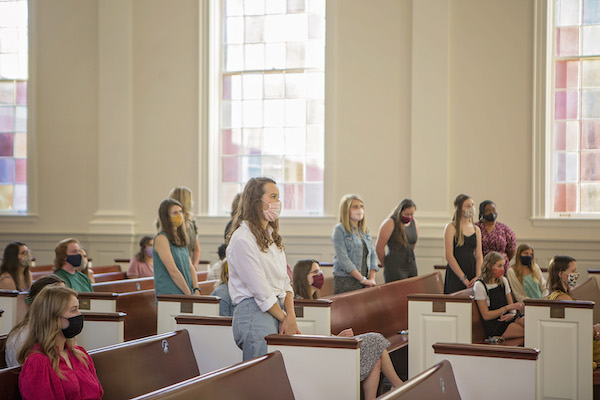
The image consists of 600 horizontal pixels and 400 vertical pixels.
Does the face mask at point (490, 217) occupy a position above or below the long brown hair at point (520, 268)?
above

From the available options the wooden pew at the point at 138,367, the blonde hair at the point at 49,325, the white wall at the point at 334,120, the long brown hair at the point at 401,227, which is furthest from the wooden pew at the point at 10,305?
the white wall at the point at 334,120

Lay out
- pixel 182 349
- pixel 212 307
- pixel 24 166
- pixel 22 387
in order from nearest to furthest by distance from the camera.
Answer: pixel 22 387 → pixel 182 349 → pixel 212 307 → pixel 24 166

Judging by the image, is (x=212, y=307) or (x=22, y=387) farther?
(x=212, y=307)

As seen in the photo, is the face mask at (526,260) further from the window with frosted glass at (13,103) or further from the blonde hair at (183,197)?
the window with frosted glass at (13,103)

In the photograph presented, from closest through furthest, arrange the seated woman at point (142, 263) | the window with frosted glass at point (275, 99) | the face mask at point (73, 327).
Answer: the face mask at point (73, 327), the seated woman at point (142, 263), the window with frosted glass at point (275, 99)

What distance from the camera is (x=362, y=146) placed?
9523mm

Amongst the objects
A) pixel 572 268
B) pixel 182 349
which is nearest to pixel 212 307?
pixel 182 349

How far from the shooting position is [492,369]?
372 centimetres

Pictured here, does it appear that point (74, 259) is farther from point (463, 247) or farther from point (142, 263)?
point (463, 247)

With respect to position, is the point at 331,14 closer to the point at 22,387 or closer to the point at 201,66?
the point at 201,66

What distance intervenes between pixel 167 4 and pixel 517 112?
5.13 metres

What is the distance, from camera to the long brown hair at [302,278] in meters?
4.86

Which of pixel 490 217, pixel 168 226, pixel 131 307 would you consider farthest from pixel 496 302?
pixel 131 307

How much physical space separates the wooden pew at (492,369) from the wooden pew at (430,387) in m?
0.38
